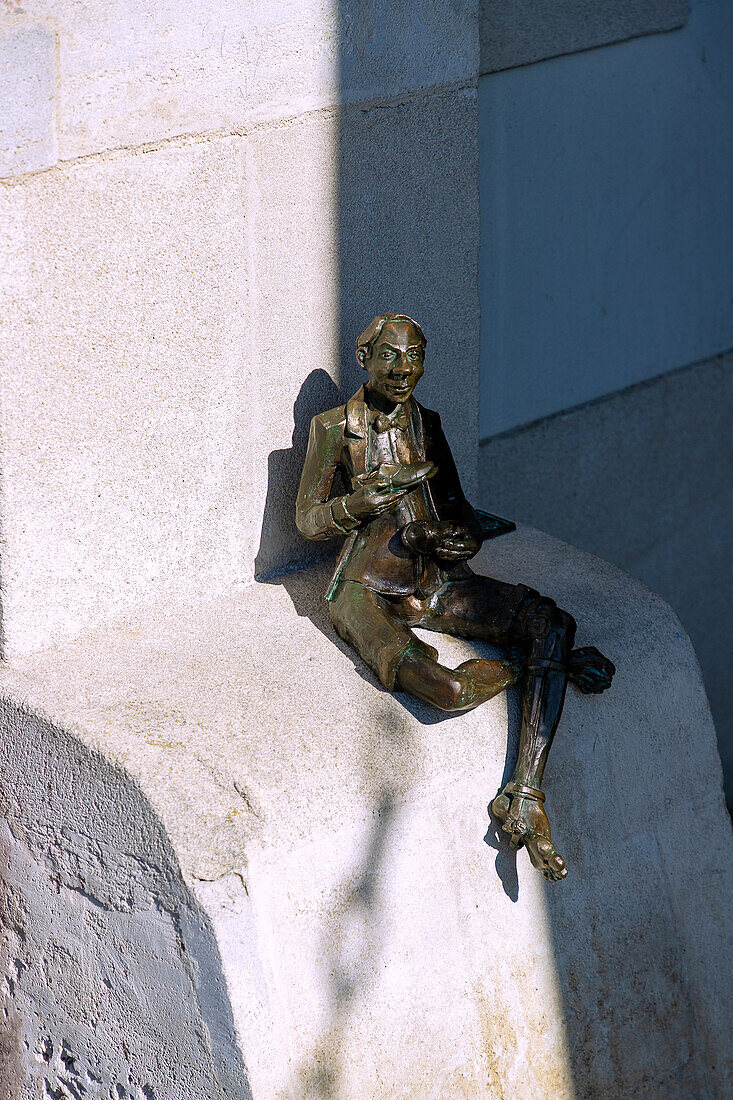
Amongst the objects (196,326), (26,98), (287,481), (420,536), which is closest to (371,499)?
(420,536)

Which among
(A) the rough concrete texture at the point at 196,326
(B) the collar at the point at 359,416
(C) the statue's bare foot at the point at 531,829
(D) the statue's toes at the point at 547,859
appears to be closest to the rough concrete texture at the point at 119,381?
(A) the rough concrete texture at the point at 196,326

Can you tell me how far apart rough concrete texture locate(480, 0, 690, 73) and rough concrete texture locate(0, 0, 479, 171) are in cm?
65

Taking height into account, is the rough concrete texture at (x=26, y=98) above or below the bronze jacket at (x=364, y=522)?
above

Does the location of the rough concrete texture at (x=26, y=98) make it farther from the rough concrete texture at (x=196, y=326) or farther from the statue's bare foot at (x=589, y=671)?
the statue's bare foot at (x=589, y=671)

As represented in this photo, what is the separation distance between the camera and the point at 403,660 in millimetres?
3137

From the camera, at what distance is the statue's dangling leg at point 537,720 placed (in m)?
3.14

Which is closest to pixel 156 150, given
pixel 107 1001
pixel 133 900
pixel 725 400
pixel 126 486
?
pixel 126 486

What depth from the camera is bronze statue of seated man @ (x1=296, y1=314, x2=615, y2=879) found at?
315 centimetres

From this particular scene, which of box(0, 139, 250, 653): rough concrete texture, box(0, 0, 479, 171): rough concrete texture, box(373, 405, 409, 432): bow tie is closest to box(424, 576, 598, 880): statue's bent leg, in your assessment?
box(373, 405, 409, 432): bow tie

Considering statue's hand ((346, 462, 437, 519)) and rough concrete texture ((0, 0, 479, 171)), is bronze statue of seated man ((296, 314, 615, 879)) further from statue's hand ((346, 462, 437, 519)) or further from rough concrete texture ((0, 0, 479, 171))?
rough concrete texture ((0, 0, 479, 171))

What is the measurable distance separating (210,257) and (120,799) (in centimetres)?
129

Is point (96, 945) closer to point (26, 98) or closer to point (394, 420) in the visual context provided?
point (394, 420)

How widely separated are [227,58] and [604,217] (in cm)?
213

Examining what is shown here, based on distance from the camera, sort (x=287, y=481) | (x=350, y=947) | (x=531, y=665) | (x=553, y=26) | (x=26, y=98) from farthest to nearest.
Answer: (x=553, y=26) → (x=287, y=481) → (x=531, y=665) → (x=350, y=947) → (x=26, y=98)
